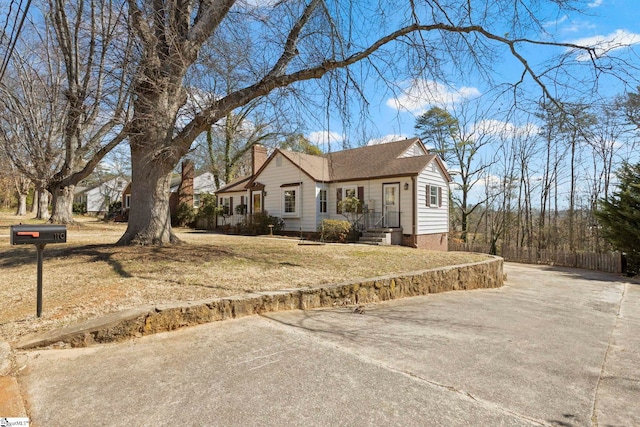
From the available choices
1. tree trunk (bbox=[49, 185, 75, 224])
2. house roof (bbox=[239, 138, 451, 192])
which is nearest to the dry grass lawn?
house roof (bbox=[239, 138, 451, 192])

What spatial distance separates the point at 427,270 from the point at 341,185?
1185 centimetres

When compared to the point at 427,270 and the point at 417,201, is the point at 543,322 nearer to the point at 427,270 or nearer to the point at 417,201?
the point at 427,270

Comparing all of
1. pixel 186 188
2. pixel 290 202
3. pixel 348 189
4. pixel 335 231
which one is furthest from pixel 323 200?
pixel 186 188

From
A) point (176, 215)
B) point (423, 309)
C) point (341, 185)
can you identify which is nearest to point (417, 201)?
point (341, 185)

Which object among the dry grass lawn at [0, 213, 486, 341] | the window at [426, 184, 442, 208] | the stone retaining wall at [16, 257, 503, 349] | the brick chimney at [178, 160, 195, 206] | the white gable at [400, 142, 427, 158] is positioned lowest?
the stone retaining wall at [16, 257, 503, 349]

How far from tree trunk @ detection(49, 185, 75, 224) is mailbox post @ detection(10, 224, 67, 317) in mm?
18515

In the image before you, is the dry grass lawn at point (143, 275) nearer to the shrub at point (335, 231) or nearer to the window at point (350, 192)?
the shrub at point (335, 231)

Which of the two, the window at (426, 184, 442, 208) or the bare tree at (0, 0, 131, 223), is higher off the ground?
the bare tree at (0, 0, 131, 223)

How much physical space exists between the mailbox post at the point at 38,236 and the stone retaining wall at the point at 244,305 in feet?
2.39

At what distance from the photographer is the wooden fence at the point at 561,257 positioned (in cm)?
1609

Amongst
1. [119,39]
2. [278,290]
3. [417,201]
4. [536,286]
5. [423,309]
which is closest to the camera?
[278,290]

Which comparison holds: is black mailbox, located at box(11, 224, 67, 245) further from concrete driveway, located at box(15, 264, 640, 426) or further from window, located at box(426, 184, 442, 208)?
window, located at box(426, 184, 442, 208)

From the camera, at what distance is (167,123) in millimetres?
8141

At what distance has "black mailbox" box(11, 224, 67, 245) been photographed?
3.78 metres
